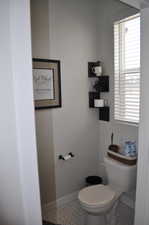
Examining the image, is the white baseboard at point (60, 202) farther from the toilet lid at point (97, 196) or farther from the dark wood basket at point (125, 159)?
the dark wood basket at point (125, 159)

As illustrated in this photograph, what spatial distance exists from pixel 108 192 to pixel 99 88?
4.20ft

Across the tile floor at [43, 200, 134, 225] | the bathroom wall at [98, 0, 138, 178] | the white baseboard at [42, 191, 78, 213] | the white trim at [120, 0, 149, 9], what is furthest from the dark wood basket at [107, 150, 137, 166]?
the white trim at [120, 0, 149, 9]

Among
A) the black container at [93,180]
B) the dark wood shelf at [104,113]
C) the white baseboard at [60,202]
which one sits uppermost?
the dark wood shelf at [104,113]

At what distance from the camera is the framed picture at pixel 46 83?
83.2 inches

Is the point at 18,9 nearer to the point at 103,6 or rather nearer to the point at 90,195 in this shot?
the point at 90,195

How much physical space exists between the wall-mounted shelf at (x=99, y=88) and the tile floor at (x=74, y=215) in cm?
116

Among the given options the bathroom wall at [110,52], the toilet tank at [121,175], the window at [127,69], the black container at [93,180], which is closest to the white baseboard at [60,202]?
the black container at [93,180]

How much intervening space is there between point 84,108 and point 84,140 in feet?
1.46

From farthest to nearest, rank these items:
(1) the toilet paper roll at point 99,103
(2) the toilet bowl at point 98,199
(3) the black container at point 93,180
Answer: (3) the black container at point 93,180 < (1) the toilet paper roll at point 99,103 < (2) the toilet bowl at point 98,199

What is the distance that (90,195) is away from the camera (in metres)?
1.97

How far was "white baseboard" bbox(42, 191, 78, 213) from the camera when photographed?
7.61 ft

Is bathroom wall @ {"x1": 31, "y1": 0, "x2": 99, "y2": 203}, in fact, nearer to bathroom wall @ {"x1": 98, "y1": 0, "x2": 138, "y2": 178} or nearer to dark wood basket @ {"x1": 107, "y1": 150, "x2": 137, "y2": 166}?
bathroom wall @ {"x1": 98, "y1": 0, "x2": 138, "y2": 178}

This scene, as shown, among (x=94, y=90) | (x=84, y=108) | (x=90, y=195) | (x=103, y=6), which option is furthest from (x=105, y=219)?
(x=103, y=6)

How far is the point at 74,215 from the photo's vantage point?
2.28 meters
